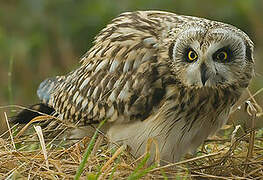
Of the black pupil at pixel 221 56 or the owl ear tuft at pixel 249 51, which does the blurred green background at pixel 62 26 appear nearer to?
the owl ear tuft at pixel 249 51

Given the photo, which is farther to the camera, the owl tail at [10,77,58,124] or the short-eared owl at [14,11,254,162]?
the owl tail at [10,77,58,124]

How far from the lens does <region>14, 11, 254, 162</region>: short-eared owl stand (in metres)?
3.61

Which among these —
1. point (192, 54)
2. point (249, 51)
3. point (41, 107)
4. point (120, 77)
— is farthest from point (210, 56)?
point (41, 107)

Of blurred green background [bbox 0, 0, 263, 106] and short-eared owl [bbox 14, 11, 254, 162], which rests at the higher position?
short-eared owl [bbox 14, 11, 254, 162]

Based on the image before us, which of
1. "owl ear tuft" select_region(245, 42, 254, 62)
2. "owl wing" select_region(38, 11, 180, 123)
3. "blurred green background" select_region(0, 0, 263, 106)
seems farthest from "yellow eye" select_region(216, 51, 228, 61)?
"blurred green background" select_region(0, 0, 263, 106)

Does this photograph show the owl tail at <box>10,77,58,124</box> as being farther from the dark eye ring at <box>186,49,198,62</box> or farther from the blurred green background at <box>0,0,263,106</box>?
the blurred green background at <box>0,0,263,106</box>

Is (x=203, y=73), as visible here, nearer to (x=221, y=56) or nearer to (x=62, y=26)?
(x=221, y=56)

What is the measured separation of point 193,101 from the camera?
152 inches

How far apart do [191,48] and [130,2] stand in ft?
15.2

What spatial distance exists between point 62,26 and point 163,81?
456 cm

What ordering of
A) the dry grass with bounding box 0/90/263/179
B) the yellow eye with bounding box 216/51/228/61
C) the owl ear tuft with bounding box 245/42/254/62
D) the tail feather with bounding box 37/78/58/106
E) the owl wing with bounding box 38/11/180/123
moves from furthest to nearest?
1. the tail feather with bounding box 37/78/58/106
2. the owl wing with bounding box 38/11/180/123
3. the owl ear tuft with bounding box 245/42/254/62
4. the yellow eye with bounding box 216/51/228/61
5. the dry grass with bounding box 0/90/263/179

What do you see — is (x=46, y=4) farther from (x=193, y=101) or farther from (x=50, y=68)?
(x=193, y=101)

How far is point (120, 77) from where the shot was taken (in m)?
4.10

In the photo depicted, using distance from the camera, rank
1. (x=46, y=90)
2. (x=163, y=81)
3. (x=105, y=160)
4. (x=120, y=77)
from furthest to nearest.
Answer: (x=46, y=90)
(x=120, y=77)
(x=163, y=81)
(x=105, y=160)
